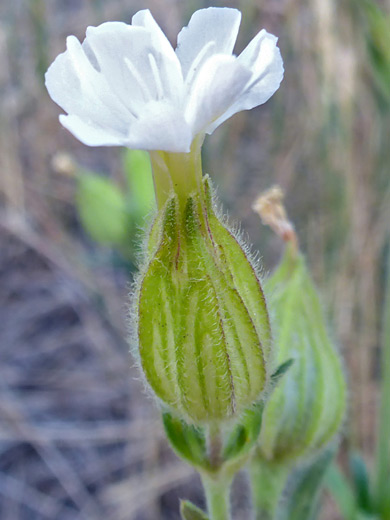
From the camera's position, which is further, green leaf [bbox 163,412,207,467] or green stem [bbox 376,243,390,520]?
green stem [bbox 376,243,390,520]

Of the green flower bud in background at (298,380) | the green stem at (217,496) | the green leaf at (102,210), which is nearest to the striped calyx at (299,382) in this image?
the green flower bud in background at (298,380)

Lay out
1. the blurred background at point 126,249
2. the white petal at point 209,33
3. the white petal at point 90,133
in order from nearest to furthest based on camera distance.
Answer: the white petal at point 90,133 < the white petal at point 209,33 < the blurred background at point 126,249

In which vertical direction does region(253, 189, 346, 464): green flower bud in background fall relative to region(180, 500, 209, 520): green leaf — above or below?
above

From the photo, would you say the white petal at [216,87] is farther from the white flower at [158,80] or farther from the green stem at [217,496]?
the green stem at [217,496]

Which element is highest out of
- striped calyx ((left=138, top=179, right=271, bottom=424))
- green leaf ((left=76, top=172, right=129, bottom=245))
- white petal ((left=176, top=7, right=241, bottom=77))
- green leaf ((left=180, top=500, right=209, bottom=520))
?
green leaf ((left=76, top=172, right=129, bottom=245))

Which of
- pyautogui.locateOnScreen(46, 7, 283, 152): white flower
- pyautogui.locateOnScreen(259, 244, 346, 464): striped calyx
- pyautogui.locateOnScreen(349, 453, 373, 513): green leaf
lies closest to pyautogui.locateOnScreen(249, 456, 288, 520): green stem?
pyautogui.locateOnScreen(259, 244, 346, 464): striped calyx

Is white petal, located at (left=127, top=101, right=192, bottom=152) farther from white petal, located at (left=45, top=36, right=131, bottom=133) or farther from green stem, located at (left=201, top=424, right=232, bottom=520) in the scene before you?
green stem, located at (left=201, top=424, right=232, bottom=520)
